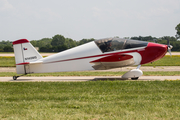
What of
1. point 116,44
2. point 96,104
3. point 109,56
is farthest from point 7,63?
point 96,104

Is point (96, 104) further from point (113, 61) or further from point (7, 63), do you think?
point (7, 63)

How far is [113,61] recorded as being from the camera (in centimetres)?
1213

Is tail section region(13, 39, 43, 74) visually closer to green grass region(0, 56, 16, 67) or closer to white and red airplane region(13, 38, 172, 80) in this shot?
white and red airplane region(13, 38, 172, 80)

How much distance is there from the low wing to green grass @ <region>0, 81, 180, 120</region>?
2720mm

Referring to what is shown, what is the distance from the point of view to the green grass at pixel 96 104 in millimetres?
5648

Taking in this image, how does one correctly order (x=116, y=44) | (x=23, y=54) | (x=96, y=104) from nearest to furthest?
(x=96, y=104)
(x=116, y=44)
(x=23, y=54)

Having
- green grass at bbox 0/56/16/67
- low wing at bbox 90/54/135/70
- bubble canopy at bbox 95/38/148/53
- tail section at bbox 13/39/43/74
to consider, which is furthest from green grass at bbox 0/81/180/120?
green grass at bbox 0/56/16/67

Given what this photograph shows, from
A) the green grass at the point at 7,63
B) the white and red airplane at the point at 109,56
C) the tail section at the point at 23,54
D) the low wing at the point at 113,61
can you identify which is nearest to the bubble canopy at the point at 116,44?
the white and red airplane at the point at 109,56

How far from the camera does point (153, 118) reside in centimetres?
535

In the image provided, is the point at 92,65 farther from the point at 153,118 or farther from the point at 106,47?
the point at 153,118

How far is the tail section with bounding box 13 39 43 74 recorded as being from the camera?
13468 millimetres

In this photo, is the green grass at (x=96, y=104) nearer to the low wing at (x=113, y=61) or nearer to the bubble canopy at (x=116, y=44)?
the low wing at (x=113, y=61)

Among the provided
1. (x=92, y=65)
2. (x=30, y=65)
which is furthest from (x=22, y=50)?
(x=92, y=65)

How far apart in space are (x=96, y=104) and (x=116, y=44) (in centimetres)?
612
